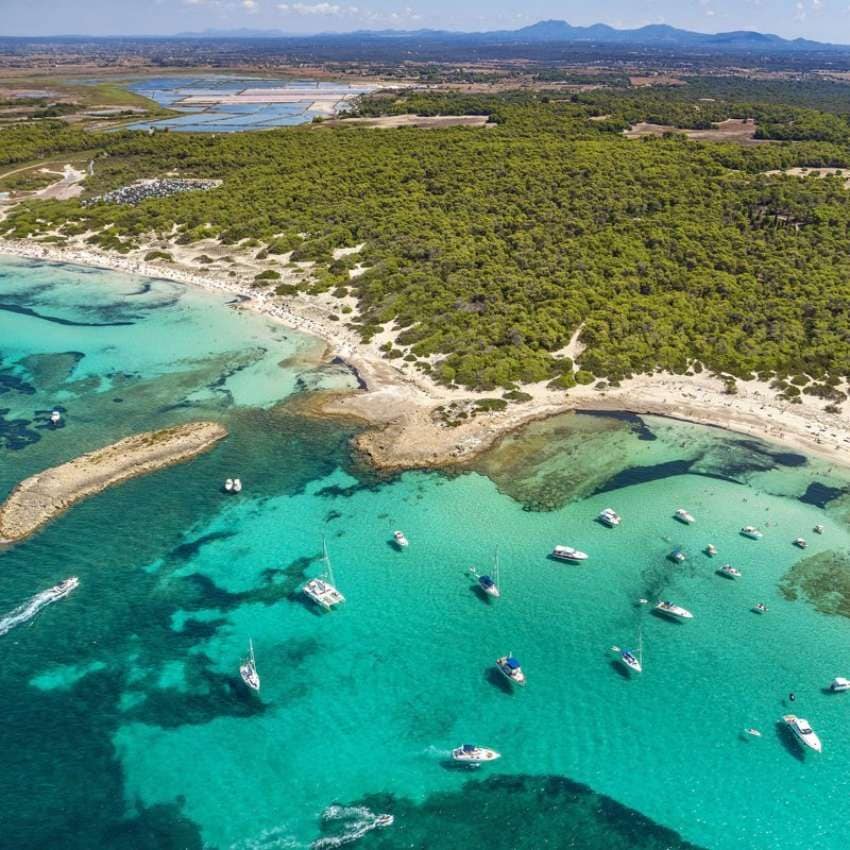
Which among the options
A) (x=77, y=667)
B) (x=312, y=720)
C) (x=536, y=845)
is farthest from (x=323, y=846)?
(x=77, y=667)

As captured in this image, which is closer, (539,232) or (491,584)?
(491,584)

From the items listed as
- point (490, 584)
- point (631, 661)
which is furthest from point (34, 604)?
point (631, 661)

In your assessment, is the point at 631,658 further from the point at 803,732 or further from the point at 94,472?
the point at 94,472

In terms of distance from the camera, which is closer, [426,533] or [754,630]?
[754,630]

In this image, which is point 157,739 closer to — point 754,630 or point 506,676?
point 506,676

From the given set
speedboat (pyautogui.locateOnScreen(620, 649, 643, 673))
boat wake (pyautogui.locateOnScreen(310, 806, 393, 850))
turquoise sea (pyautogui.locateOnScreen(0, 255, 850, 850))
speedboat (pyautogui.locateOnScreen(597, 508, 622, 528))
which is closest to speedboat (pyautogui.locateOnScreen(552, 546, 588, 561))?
turquoise sea (pyautogui.locateOnScreen(0, 255, 850, 850))

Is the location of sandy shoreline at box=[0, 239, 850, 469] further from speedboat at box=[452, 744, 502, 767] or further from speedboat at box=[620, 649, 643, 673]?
speedboat at box=[452, 744, 502, 767]
